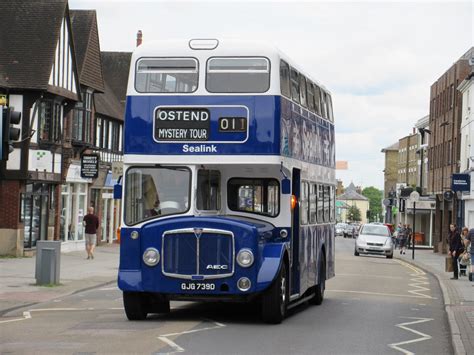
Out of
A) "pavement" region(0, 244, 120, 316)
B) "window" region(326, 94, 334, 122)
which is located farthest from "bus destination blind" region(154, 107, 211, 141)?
"window" region(326, 94, 334, 122)

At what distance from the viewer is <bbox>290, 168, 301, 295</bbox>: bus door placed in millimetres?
18578

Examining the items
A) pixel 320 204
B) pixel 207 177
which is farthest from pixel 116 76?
pixel 207 177

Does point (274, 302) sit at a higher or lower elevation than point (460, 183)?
lower

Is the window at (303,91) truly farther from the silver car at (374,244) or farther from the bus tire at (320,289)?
the silver car at (374,244)

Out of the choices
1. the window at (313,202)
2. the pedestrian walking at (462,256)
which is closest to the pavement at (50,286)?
the window at (313,202)

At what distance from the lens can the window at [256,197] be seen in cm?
1781

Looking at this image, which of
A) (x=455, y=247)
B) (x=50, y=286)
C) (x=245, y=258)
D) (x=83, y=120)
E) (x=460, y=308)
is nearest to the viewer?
(x=245, y=258)

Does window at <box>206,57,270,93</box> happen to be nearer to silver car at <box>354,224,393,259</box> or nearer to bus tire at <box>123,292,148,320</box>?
bus tire at <box>123,292,148,320</box>

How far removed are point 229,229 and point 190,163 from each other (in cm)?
133

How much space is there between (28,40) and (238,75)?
24022 mm

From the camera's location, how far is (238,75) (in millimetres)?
17203

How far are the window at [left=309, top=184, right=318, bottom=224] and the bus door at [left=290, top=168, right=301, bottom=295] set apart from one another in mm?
1655

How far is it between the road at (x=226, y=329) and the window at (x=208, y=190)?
6.19ft

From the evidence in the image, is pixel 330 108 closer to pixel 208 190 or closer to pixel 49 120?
pixel 208 190
